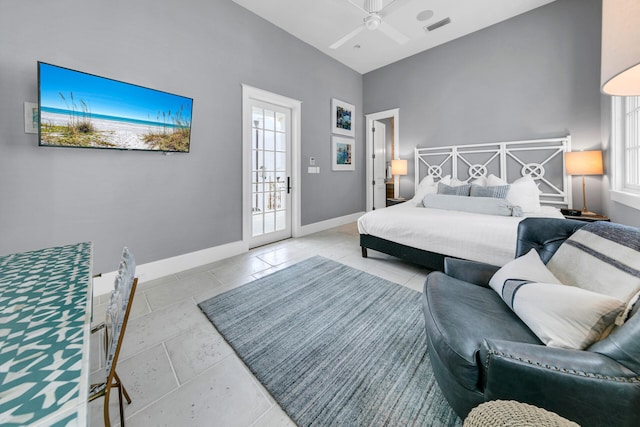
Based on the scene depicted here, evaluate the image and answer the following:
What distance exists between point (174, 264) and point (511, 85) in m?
5.63

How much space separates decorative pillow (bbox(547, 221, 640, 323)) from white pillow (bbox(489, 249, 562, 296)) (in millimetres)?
71

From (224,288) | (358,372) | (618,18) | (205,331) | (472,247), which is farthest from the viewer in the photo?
(224,288)

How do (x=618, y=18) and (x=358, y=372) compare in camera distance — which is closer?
(x=618, y=18)

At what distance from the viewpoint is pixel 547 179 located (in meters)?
3.72

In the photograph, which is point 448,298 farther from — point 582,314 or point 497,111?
point 497,111

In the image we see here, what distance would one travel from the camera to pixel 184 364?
60.7 inches

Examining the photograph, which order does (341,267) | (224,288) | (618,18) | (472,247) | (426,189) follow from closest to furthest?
(618,18) < (472,247) < (224,288) < (341,267) < (426,189)

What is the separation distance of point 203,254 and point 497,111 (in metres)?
5.13

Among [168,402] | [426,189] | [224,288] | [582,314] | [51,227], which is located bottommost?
[168,402]

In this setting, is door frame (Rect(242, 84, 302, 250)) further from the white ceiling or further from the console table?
the console table

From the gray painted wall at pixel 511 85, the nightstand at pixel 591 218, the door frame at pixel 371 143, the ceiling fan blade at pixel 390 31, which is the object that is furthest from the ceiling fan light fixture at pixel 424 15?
the nightstand at pixel 591 218

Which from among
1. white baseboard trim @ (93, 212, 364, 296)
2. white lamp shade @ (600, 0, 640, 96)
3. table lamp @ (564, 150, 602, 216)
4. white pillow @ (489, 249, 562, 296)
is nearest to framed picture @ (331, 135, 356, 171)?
white baseboard trim @ (93, 212, 364, 296)

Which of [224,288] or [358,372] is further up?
[224,288]

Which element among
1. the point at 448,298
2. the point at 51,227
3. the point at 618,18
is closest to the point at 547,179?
the point at 448,298
